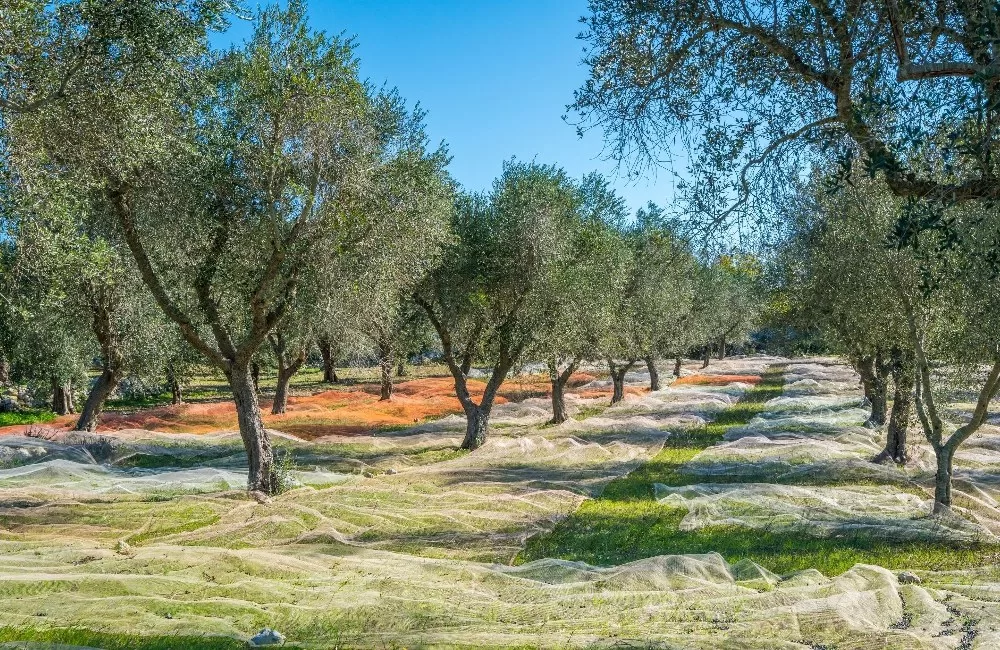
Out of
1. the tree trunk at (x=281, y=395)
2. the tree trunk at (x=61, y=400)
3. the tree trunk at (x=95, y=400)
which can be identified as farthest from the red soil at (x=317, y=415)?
the tree trunk at (x=61, y=400)

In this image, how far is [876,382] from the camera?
848 inches

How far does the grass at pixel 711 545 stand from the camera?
10.4 meters

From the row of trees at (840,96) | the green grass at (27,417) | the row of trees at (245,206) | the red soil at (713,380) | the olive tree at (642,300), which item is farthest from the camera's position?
the red soil at (713,380)

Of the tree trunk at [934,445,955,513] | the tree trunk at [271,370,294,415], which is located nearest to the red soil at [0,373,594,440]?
the tree trunk at [271,370,294,415]

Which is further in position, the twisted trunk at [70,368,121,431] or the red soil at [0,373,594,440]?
the red soil at [0,373,594,440]

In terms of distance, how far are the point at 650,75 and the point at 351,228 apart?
6.80 metres

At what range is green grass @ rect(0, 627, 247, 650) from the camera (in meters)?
6.20

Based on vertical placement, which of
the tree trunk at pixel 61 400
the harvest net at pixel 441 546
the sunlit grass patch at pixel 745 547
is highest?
the tree trunk at pixel 61 400

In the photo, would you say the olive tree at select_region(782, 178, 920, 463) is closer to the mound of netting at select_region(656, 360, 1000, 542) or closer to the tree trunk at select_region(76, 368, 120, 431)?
the mound of netting at select_region(656, 360, 1000, 542)

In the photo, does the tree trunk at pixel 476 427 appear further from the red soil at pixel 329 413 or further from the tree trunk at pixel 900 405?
→ the tree trunk at pixel 900 405

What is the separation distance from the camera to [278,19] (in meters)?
13.1

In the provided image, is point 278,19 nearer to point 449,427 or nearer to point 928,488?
point 928,488

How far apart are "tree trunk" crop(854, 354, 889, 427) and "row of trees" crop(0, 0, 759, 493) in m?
7.96

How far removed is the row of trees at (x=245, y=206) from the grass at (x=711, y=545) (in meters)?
4.20
